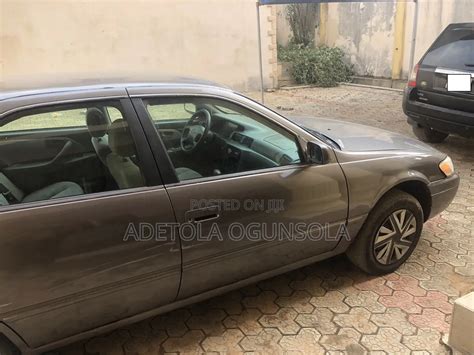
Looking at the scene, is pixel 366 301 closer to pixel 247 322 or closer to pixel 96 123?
pixel 247 322

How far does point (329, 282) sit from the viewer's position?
10.1 feet

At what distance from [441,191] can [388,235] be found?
0.55 metres

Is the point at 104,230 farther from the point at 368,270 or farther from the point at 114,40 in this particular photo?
the point at 114,40

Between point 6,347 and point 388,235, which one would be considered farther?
point 388,235

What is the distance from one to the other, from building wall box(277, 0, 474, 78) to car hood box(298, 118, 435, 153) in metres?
8.30

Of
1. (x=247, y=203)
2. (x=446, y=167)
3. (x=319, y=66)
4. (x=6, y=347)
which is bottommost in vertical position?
(x=319, y=66)

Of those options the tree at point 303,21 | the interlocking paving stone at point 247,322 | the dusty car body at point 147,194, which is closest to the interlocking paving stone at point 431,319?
the dusty car body at point 147,194

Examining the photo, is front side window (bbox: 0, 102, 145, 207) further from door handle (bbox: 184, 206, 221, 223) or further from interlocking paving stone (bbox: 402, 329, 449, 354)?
interlocking paving stone (bbox: 402, 329, 449, 354)

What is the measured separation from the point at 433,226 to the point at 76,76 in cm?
319

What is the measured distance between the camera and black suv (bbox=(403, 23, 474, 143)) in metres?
5.09

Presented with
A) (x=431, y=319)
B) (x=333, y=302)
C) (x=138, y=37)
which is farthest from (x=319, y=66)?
(x=431, y=319)

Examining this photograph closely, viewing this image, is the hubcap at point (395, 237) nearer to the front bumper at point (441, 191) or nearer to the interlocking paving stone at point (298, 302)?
the front bumper at point (441, 191)

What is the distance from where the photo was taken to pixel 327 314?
2748 millimetres

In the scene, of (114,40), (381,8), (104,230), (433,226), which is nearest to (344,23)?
(381,8)
